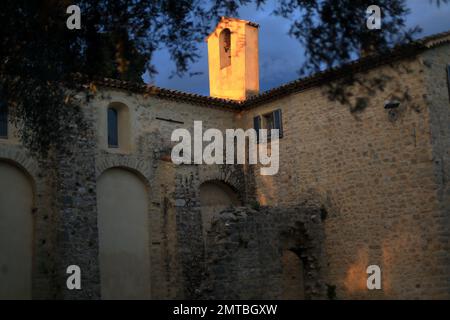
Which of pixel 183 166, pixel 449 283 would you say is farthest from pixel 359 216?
pixel 183 166

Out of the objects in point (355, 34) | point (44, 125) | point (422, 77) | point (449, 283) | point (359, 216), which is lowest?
point (449, 283)

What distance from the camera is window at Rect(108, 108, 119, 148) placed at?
52.6 ft

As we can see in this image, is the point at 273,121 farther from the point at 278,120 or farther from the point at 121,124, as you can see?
the point at 121,124

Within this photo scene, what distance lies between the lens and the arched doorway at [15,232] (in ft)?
43.3

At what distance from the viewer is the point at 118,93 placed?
1597 cm

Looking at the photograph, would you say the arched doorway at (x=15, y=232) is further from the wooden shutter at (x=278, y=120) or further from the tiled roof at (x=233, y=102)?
the wooden shutter at (x=278, y=120)

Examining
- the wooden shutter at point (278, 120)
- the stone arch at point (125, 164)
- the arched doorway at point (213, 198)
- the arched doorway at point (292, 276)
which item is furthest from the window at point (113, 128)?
the arched doorway at point (292, 276)

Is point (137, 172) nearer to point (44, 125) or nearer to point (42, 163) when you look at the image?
point (42, 163)

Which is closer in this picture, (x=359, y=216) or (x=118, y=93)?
(x=359, y=216)

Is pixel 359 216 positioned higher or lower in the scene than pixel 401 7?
lower

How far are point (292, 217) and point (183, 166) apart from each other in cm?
385

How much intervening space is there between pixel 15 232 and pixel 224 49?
1101 cm
